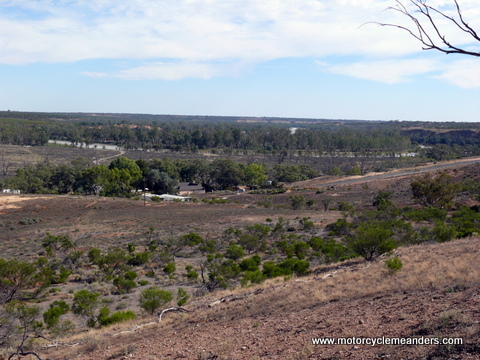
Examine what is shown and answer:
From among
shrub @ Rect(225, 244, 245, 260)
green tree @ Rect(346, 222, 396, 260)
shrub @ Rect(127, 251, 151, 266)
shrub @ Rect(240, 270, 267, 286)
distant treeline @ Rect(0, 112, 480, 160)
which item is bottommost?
shrub @ Rect(127, 251, 151, 266)

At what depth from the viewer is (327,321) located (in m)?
7.25

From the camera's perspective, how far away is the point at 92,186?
173ft

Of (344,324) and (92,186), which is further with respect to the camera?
(92,186)

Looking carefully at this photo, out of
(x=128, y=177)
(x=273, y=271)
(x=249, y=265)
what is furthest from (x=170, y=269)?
(x=128, y=177)

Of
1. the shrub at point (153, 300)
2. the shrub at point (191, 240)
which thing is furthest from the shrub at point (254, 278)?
the shrub at point (191, 240)

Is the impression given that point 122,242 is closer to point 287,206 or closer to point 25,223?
point 25,223

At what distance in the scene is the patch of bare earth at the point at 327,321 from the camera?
580 centimetres

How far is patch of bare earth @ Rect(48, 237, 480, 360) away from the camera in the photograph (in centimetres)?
580

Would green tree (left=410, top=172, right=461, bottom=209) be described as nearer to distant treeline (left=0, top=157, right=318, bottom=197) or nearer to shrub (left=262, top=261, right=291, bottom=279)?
shrub (left=262, top=261, right=291, bottom=279)

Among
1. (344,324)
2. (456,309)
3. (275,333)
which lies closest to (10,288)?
(275,333)

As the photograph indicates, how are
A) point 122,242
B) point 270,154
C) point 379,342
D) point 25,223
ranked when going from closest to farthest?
point 379,342 → point 122,242 → point 25,223 → point 270,154

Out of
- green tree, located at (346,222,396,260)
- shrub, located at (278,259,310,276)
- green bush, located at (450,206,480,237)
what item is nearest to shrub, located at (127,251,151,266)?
shrub, located at (278,259,310,276)

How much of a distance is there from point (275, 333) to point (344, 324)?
120cm

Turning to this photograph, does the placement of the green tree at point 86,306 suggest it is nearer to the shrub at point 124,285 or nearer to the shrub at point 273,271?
the shrub at point 124,285
